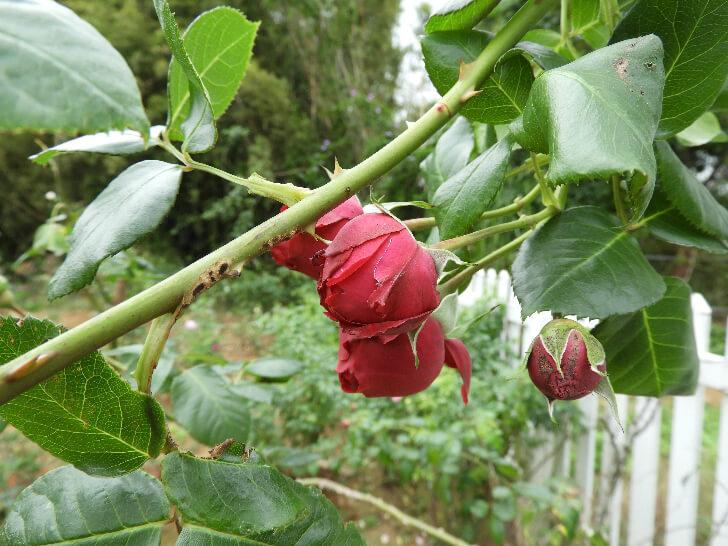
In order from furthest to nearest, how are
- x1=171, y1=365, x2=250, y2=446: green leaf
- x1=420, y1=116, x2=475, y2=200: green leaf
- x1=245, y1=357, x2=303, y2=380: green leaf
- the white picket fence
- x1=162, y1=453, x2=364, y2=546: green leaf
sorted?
the white picket fence, x1=245, y1=357, x2=303, y2=380: green leaf, x1=171, y1=365, x2=250, y2=446: green leaf, x1=420, y1=116, x2=475, y2=200: green leaf, x1=162, y1=453, x2=364, y2=546: green leaf

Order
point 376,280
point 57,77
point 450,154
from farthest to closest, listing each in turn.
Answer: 1. point 450,154
2. point 376,280
3. point 57,77

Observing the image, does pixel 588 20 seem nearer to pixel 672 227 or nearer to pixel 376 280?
pixel 672 227

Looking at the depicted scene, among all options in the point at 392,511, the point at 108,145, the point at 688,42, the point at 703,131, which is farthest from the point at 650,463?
the point at 108,145

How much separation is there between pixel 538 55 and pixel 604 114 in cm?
13

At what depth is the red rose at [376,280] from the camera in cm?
25

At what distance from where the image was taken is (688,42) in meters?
0.29

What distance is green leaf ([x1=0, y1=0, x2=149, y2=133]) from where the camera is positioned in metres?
0.14

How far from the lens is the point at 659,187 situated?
1.19 feet

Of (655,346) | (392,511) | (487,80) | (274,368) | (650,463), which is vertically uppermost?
(487,80)

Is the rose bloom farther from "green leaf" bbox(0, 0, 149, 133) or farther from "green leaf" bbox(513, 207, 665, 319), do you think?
"green leaf" bbox(0, 0, 149, 133)

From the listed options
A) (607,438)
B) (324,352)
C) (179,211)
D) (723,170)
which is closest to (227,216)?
(179,211)

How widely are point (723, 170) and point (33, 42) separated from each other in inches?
228

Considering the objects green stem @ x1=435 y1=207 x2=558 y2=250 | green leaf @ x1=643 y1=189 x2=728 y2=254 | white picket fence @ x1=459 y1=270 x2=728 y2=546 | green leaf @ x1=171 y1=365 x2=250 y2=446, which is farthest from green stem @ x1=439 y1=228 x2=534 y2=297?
white picket fence @ x1=459 y1=270 x2=728 y2=546

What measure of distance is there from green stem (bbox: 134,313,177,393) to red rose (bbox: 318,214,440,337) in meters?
0.07
